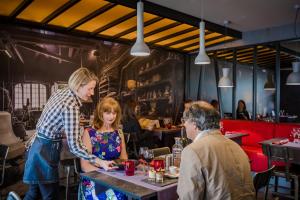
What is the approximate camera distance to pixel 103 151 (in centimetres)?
303

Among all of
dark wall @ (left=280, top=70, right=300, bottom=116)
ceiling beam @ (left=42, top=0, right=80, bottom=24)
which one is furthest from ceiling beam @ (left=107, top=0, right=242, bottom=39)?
dark wall @ (left=280, top=70, right=300, bottom=116)

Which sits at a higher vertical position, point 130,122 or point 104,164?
point 130,122

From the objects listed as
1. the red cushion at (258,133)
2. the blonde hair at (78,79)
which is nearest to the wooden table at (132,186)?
the blonde hair at (78,79)

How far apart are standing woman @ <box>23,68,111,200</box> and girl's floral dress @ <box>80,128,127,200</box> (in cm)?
33

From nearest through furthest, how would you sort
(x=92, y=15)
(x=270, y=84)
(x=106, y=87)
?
(x=92, y=15)
(x=106, y=87)
(x=270, y=84)

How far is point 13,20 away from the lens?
468 cm

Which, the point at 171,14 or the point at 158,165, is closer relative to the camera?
the point at 158,165

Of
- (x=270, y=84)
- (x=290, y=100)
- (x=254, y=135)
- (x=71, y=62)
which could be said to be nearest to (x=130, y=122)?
(x=71, y=62)

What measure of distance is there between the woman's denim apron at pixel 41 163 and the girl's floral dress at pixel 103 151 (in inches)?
15.8

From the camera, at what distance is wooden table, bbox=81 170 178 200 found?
2111mm

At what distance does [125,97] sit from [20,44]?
246 centimetres

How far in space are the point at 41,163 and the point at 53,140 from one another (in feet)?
0.71

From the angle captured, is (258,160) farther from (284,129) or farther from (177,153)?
(177,153)

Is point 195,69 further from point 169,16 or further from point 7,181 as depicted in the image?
point 7,181
